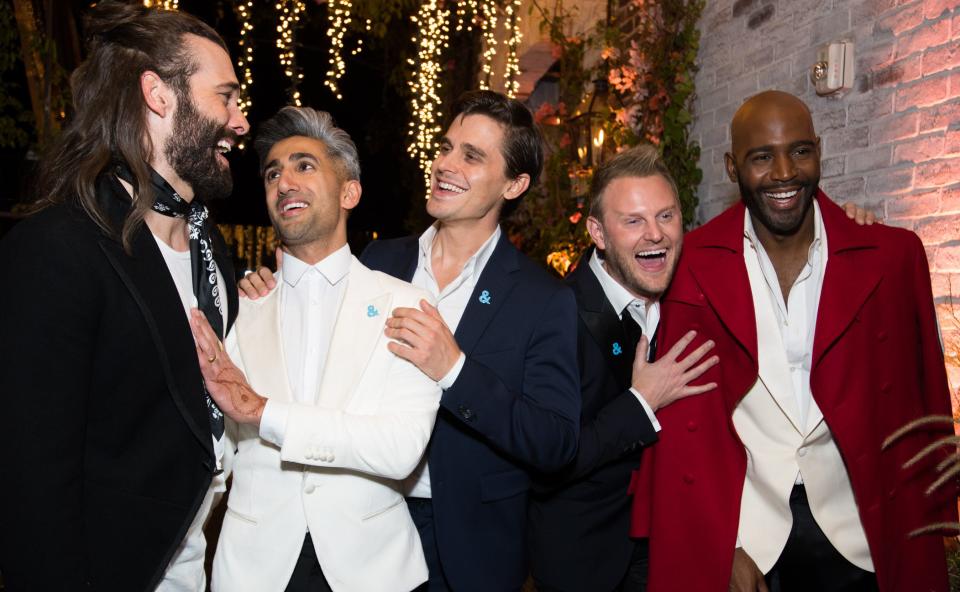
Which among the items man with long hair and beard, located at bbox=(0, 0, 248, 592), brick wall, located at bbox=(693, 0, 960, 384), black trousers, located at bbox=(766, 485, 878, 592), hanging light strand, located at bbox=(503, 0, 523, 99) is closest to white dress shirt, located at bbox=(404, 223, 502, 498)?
man with long hair and beard, located at bbox=(0, 0, 248, 592)

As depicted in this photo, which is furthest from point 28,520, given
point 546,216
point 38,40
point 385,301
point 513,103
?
point 38,40

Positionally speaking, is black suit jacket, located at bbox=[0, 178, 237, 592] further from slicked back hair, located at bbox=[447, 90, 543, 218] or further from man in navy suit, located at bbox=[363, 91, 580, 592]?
slicked back hair, located at bbox=[447, 90, 543, 218]

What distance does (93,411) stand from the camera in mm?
1513

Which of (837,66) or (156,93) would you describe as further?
(837,66)

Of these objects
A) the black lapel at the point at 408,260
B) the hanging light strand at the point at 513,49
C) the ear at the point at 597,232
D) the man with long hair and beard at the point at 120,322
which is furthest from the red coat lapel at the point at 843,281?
the hanging light strand at the point at 513,49

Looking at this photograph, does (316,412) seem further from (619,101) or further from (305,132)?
(619,101)

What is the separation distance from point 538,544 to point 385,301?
851mm

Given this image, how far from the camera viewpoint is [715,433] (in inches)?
85.4

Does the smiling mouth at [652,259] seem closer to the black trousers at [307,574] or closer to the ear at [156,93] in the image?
the black trousers at [307,574]

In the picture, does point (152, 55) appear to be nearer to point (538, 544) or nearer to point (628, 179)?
point (628, 179)

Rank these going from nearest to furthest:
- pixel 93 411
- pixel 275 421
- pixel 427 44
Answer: pixel 93 411 < pixel 275 421 < pixel 427 44

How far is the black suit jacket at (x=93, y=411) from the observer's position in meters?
1.38

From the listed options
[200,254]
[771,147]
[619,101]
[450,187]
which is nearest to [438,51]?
[619,101]

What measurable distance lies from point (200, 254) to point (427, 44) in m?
5.67
